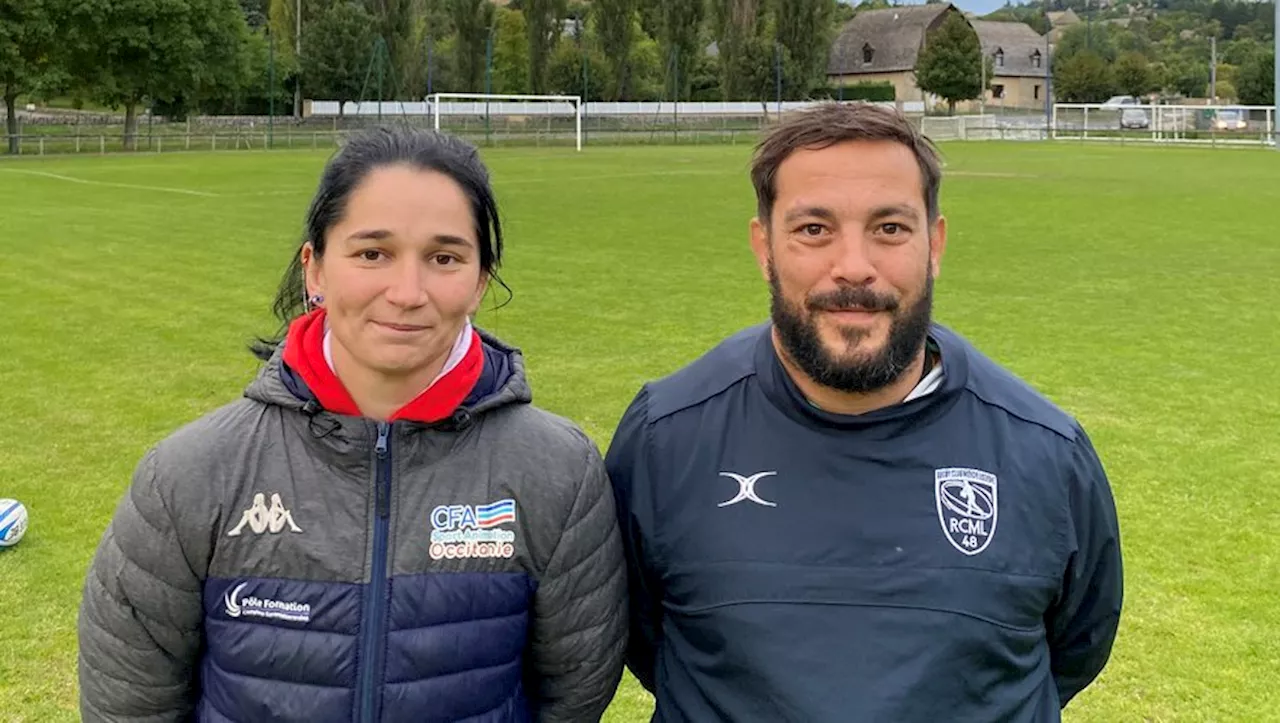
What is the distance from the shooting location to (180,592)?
2.02m

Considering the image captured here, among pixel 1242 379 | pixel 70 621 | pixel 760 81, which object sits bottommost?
pixel 70 621

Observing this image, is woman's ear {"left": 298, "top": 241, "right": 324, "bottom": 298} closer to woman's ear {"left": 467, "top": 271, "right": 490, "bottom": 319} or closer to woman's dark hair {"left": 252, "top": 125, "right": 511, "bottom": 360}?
woman's dark hair {"left": 252, "top": 125, "right": 511, "bottom": 360}

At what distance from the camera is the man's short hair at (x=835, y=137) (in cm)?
212

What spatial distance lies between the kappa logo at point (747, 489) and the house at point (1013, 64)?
96.8 metres

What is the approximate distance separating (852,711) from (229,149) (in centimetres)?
4915

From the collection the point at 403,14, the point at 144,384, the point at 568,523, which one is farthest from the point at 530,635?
the point at 403,14

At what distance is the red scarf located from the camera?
2.06 meters

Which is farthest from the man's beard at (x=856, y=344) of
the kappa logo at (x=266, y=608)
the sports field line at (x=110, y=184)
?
the sports field line at (x=110, y=184)

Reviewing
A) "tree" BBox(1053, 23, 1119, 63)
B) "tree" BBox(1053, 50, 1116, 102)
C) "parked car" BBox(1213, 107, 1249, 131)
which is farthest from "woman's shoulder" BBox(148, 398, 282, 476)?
"tree" BBox(1053, 23, 1119, 63)

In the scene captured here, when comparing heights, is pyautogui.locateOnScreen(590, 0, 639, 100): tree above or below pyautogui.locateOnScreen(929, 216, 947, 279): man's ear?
above

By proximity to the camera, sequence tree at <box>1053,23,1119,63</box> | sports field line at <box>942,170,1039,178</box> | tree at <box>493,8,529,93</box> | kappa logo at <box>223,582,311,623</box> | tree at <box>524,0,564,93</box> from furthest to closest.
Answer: tree at <box>1053,23,1119,63</box> → tree at <box>493,8,529,93</box> → tree at <box>524,0,564,93</box> → sports field line at <box>942,170,1039,178</box> → kappa logo at <box>223,582,311,623</box>

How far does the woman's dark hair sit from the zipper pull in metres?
0.33

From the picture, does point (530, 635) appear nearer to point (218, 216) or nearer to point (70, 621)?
point (70, 621)

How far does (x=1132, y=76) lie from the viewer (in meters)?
77.6
